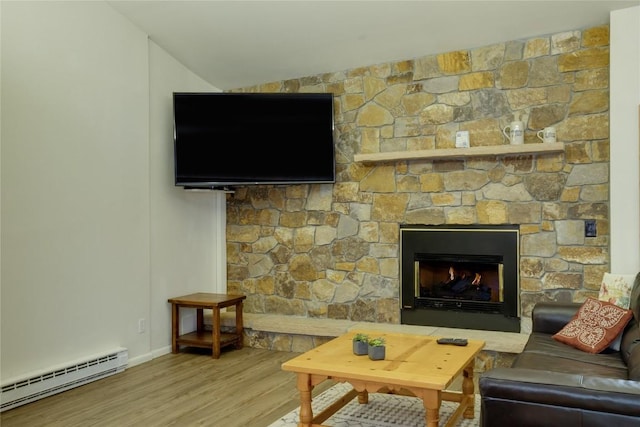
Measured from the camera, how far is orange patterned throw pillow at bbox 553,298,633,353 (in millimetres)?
3146

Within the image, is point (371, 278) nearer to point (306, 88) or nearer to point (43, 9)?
point (306, 88)

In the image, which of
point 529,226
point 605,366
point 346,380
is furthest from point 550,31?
point 346,380

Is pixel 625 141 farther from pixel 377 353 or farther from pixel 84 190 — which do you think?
pixel 84 190

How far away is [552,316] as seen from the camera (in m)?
3.58

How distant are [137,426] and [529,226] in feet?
10.2

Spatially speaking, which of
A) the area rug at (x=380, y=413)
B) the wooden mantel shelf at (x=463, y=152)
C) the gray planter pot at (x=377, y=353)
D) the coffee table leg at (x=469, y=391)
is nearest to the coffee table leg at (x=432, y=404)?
the gray planter pot at (x=377, y=353)

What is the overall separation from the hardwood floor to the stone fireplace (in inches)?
49.4

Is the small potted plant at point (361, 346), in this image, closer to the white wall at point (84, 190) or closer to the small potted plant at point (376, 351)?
the small potted plant at point (376, 351)

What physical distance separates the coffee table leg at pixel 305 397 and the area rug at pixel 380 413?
28cm

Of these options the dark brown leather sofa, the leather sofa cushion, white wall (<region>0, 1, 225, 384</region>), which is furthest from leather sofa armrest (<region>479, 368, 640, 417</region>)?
white wall (<region>0, 1, 225, 384</region>)

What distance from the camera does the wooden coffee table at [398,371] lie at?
251 centimetres

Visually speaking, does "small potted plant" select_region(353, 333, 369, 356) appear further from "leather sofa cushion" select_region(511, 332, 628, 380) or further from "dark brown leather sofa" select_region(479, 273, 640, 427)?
"dark brown leather sofa" select_region(479, 273, 640, 427)

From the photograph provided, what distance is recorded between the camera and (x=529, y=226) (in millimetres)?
4316

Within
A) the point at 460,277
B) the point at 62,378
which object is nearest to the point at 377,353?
the point at 460,277
